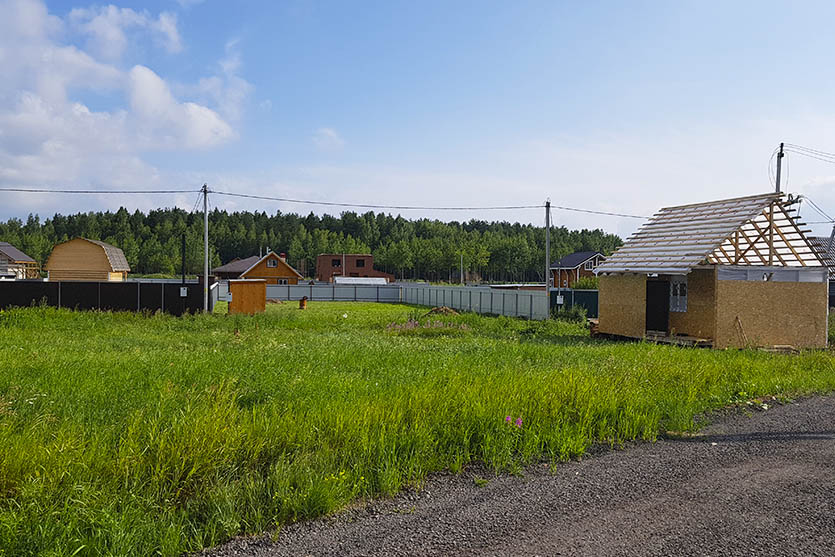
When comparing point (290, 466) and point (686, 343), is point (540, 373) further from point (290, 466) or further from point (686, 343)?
point (686, 343)

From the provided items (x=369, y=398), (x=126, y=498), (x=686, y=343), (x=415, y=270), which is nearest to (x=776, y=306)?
(x=686, y=343)

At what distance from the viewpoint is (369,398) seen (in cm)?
777

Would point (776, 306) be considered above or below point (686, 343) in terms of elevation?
above

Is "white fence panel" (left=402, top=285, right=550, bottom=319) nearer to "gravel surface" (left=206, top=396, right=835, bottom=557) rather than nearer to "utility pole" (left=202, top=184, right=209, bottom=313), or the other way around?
"utility pole" (left=202, top=184, right=209, bottom=313)

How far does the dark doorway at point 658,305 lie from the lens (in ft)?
68.6

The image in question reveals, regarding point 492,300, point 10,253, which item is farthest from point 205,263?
point 10,253

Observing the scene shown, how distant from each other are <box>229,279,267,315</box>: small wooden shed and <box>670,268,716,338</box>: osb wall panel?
1918 cm

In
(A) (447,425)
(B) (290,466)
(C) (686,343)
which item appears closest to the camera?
(B) (290,466)

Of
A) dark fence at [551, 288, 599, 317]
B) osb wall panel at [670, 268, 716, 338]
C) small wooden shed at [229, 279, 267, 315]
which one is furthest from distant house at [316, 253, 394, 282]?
osb wall panel at [670, 268, 716, 338]

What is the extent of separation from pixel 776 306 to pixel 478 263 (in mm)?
88775

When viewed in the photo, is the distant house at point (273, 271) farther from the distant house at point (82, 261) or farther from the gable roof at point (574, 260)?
the gable roof at point (574, 260)

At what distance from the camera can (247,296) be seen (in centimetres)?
3070

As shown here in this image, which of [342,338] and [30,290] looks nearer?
[342,338]

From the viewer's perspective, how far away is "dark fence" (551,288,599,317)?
3359 centimetres
